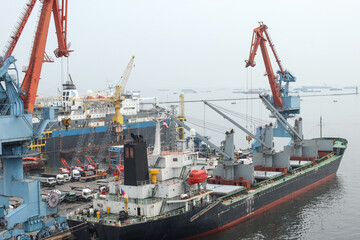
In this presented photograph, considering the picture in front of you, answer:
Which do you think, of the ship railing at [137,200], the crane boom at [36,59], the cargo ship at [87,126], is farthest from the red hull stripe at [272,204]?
the cargo ship at [87,126]

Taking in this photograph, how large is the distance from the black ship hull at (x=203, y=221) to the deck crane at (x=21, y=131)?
2.33m

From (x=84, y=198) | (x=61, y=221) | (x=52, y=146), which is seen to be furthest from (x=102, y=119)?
(x=61, y=221)

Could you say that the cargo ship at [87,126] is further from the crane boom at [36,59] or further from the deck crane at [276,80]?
the crane boom at [36,59]

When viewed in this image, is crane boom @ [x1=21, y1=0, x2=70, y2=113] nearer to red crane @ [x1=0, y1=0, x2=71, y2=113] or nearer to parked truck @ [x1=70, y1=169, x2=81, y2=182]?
red crane @ [x1=0, y1=0, x2=71, y2=113]

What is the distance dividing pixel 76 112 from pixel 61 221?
173 ft

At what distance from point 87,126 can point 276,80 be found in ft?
111

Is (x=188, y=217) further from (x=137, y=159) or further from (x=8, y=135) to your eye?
(x=8, y=135)

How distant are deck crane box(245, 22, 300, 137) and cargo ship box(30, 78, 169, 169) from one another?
17.7 metres

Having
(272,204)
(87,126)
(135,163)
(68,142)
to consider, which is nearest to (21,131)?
(135,163)

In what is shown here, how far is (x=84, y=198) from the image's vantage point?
1332 inches

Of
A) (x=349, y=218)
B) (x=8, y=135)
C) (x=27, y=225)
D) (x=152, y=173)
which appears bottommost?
(x=349, y=218)

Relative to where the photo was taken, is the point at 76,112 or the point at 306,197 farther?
the point at 76,112

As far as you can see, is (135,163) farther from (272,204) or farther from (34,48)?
(272,204)

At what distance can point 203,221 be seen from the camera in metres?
26.8
